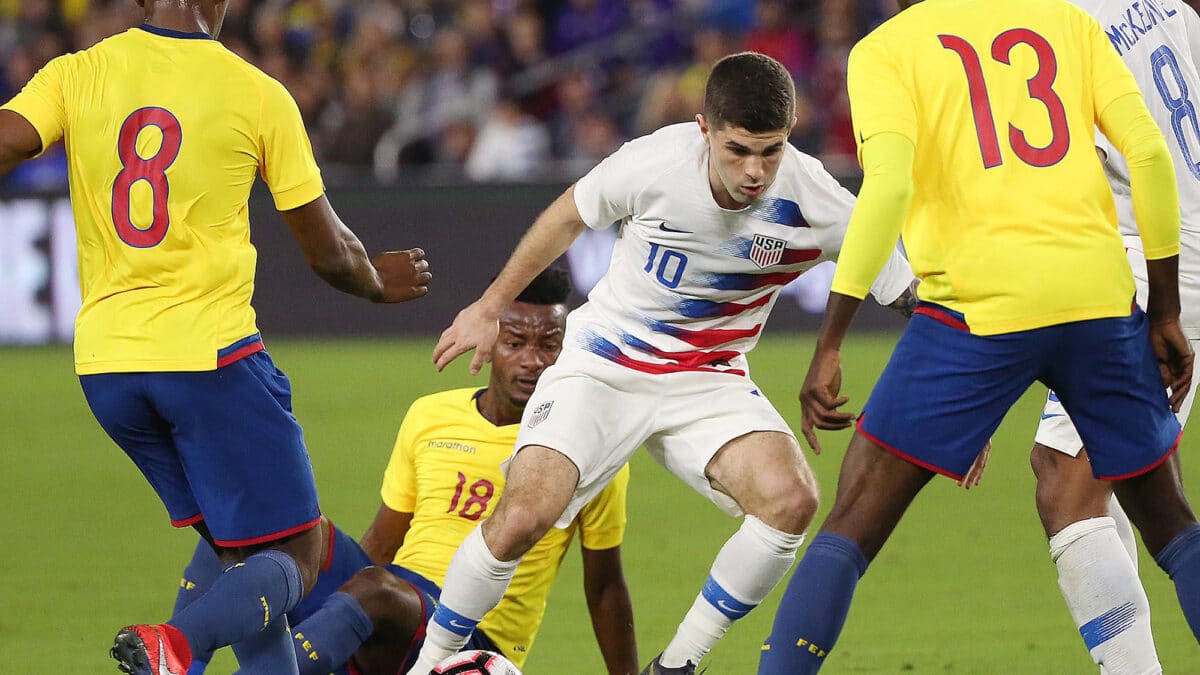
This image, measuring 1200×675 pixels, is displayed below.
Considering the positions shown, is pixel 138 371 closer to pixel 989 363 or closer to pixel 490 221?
pixel 989 363

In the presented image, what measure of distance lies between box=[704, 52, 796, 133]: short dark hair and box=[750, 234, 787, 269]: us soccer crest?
41 centimetres

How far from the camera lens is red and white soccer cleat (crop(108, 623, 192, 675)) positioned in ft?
12.3

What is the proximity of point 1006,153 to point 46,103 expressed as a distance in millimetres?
2283

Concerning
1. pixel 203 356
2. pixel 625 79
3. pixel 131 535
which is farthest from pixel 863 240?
pixel 625 79

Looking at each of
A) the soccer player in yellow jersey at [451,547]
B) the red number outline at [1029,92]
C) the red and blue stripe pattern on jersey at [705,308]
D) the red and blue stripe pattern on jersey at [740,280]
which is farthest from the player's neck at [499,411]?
the red number outline at [1029,92]

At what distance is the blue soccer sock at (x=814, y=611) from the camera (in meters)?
3.92

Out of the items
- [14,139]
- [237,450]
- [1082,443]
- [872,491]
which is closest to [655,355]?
[872,491]

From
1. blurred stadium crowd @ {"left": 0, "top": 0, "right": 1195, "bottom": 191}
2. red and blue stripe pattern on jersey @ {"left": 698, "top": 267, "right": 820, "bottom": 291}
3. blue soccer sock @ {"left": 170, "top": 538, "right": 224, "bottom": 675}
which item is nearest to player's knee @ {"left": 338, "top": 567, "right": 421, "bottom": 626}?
blue soccer sock @ {"left": 170, "top": 538, "right": 224, "bottom": 675}

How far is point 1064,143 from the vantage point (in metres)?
3.90

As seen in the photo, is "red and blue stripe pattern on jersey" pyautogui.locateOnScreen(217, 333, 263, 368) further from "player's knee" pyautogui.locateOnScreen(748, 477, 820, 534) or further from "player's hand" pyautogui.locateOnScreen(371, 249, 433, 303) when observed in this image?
"player's knee" pyautogui.locateOnScreen(748, 477, 820, 534)

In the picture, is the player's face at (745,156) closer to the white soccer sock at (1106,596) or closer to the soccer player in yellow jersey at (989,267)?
the soccer player in yellow jersey at (989,267)

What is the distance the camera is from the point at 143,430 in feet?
13.8

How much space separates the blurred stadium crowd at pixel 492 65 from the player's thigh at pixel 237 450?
9757 millimetres

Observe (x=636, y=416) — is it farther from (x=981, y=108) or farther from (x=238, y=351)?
(x=981, y=108)
